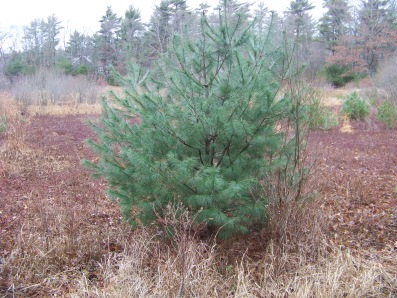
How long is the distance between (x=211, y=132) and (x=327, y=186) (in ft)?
10.4

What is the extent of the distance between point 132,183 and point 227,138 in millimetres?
1150

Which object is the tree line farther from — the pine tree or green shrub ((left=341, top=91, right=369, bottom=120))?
the pine tree

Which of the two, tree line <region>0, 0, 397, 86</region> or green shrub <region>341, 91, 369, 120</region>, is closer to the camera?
green shrub <region>341, 91, 369, 120</region>

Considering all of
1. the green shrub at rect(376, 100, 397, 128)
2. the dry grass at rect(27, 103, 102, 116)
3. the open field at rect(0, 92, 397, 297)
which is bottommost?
the open field at rect(0, 92, 397, 297)

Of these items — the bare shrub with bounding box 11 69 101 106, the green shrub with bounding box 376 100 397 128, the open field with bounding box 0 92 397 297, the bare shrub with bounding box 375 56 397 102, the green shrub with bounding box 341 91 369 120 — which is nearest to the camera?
the open field with bounding box 0 92 397 297

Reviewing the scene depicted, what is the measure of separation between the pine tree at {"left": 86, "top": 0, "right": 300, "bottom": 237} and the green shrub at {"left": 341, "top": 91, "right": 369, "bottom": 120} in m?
11.7

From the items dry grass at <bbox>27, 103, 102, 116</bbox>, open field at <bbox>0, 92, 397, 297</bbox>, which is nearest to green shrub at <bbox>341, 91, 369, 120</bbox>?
open field at <bbox>0, 92, 397, 297</bbox>

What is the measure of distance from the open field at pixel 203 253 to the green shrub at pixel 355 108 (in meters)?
9.05

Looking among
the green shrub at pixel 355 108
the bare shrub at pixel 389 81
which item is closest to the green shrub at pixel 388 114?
the green shrub at pixel 355 108

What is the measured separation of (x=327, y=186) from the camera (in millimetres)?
6293

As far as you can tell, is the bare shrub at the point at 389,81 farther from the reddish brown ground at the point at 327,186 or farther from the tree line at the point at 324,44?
the tree line at the point at 324,44

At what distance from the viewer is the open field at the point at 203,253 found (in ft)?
11.3

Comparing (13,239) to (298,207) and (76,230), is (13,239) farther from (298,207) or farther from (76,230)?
(298,207)

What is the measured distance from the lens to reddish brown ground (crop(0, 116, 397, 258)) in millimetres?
4723
